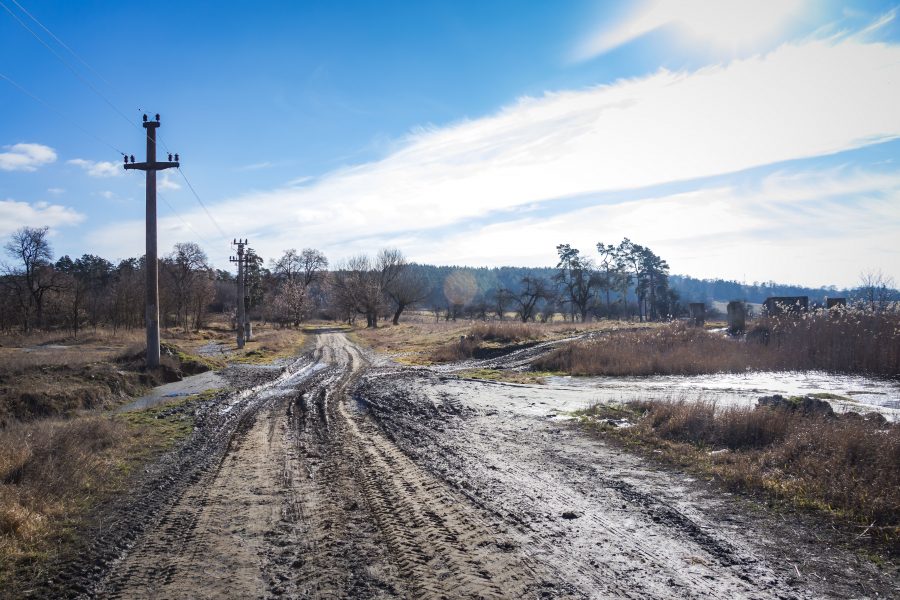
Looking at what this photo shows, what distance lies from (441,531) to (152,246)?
62.1ft

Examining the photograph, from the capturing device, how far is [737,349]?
20.3 m

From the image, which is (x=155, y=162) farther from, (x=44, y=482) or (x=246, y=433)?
(x=44, y=482)

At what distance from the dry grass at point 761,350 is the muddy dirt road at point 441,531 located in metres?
11.8

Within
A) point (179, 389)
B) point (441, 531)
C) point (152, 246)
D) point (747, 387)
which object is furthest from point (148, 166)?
point (747, 387)

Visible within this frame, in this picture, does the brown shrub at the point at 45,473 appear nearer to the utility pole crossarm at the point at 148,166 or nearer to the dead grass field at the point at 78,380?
the dead grass field at the point at 78,380

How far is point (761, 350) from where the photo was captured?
19531 millimetres

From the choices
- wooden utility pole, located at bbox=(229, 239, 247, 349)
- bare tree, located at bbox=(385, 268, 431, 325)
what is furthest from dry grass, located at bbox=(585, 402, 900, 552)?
bare tree, located at bbox=(385, 268, 431, 325)

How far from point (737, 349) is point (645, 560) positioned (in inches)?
706

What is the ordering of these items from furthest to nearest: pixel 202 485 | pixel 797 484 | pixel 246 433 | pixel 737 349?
pixel 737 349 → pixel 246 433 → pixel 202 485 → pixel 797 484

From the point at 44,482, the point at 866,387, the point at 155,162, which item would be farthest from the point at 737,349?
the point at 155,162

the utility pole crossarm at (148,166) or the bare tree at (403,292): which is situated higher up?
the utility pole crossarm at (148,166)

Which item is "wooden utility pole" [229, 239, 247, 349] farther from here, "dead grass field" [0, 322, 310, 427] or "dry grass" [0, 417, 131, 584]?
"dry grass" [0, 417, 131, 584]

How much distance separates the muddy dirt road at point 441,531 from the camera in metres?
4.34

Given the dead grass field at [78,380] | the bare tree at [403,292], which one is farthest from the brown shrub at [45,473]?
the bare tree at [403,292]
